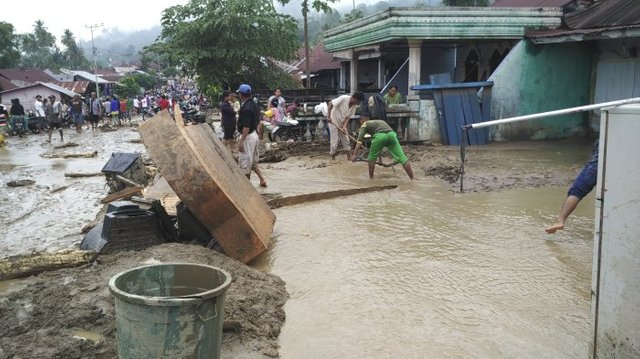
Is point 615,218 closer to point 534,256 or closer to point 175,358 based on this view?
point 175,358

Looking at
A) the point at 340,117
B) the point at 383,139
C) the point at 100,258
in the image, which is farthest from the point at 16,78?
the point at 100,258

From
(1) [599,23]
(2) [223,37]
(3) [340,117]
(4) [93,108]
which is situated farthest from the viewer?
(4) [93,108]

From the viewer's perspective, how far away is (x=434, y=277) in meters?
4.79

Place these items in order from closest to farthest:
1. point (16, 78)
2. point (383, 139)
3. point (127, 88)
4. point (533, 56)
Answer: point (383, 139)
point (533, 56)
point (16, 78)
point (127, 88)

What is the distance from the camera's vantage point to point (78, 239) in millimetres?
6742

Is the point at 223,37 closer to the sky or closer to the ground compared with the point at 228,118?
closer to the sky

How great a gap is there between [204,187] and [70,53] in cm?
9299

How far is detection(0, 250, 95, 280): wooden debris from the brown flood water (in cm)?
177

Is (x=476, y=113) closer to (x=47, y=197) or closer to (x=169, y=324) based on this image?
(x=47, y=197)

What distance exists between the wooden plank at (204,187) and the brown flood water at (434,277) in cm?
42

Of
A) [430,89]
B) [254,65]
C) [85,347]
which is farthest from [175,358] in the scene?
[254,65]

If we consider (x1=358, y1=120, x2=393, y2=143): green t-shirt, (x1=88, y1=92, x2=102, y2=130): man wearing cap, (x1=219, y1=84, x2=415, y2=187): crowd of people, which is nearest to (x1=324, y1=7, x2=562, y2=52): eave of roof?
(x1=219, y1=84, x2=415, y2=187): crowd of people

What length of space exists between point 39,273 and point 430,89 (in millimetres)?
10032

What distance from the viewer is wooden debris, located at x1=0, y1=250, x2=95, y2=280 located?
17.1 ft
